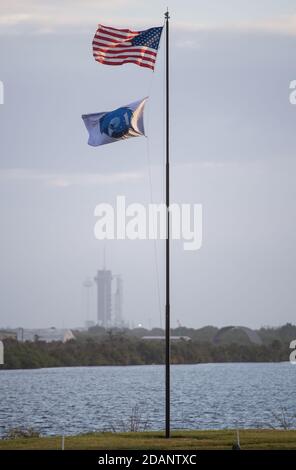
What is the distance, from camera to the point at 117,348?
525 feet

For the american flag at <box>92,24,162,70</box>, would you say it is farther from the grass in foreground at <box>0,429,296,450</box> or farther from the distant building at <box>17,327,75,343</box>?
the distant building at <box>17,327,75,343</box>

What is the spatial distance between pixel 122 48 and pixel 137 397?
5434cm

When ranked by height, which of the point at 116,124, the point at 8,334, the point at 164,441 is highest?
the point at 116,124

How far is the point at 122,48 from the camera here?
137 ft

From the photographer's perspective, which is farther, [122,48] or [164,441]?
[122,48]

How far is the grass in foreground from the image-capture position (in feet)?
124

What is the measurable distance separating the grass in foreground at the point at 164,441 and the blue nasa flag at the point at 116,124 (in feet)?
36.5

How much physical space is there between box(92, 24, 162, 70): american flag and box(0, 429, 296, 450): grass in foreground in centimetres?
1382

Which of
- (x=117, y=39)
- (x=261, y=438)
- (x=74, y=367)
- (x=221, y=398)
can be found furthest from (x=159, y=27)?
(x=74, y=367)

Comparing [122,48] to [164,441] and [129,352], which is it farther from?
[129,352]

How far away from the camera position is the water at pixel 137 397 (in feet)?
200

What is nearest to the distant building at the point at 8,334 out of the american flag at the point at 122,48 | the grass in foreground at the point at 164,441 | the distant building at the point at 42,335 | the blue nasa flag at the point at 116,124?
the distant building at the point at 42,335

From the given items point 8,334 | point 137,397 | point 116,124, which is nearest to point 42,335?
point 8,334

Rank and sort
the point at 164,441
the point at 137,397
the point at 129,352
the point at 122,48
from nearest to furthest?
the point at 164,441 → the point at 122,48 → the point at 137,397 → the point at 129,352
